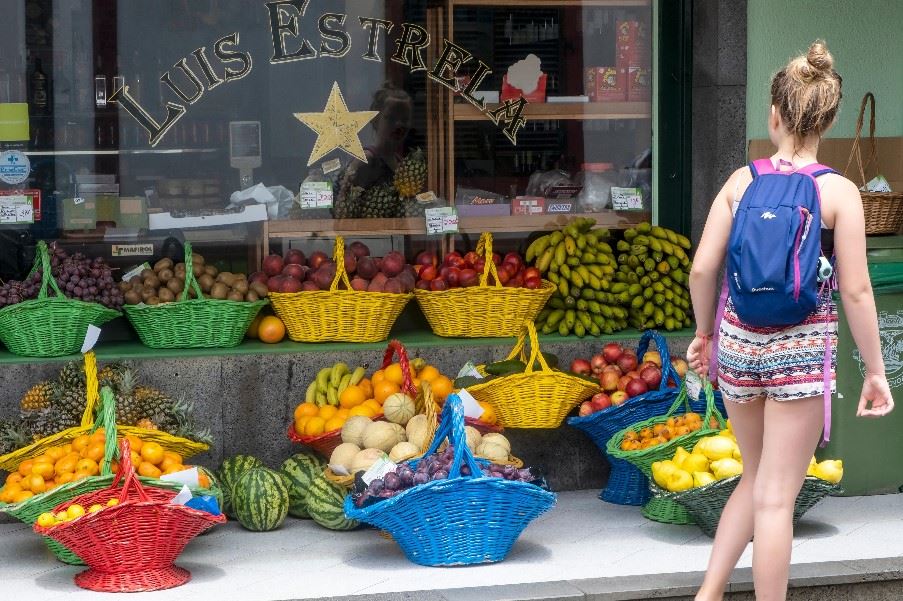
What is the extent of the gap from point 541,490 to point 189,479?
4.98 ft

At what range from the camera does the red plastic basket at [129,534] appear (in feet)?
18.7

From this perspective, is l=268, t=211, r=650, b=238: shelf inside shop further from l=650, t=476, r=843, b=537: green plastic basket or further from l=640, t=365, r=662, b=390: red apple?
l=650, t=476, r=843, b=537: green plastic basket

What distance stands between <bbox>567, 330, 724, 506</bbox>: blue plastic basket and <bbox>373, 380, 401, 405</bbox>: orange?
92cm

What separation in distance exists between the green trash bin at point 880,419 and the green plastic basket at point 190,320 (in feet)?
10.1

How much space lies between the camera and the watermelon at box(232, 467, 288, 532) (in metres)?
6.70

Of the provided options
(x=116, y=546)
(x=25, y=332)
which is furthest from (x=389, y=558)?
(x=25, y=332)

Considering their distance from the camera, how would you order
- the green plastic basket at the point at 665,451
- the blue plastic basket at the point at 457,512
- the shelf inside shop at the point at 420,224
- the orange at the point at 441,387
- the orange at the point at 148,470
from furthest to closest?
the shelf inside shop at the point at 420,224 → the orange at the point at 441,387 → the green plastic basket at the point at 665,451 → the orange at the point at 148,470 → the blue plastic basket at the point at 457,512

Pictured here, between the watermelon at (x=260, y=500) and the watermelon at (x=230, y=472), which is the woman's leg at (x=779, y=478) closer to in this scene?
the watermelon at (x=260, y=500)

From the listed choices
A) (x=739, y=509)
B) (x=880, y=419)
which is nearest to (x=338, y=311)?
(x=880, y=419)

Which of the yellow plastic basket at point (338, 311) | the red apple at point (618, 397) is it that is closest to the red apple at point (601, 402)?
the red apple at point (618, 397)

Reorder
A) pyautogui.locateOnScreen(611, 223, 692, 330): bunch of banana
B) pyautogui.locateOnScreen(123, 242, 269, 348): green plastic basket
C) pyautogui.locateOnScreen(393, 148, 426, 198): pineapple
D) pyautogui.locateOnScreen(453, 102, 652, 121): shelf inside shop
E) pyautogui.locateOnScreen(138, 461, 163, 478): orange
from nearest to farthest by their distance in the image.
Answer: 1. pyautogui.locateOnScreen(138, 461, 163, 478): orange
2. pyautogui.locateOnScreen(123, 242, 269, 348): green plastic basket
3. pyautogui.locateOnScreen(611, 223, 692, 330): bunch of banana
4. pyautogui.locateOnScreen(393, 148, 426, 198): pineapple
5. pyautogui.locateOnScreen(453, 102, 652, 121): shelf inside shop

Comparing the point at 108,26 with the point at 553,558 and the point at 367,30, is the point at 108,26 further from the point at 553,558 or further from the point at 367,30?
the point at 553,558

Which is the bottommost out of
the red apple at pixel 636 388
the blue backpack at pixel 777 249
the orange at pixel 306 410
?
the orange at pixel 306 410

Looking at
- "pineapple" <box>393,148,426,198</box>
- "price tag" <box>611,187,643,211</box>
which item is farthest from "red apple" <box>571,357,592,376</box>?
"pineapple" <box>393,148,426,198</box>
